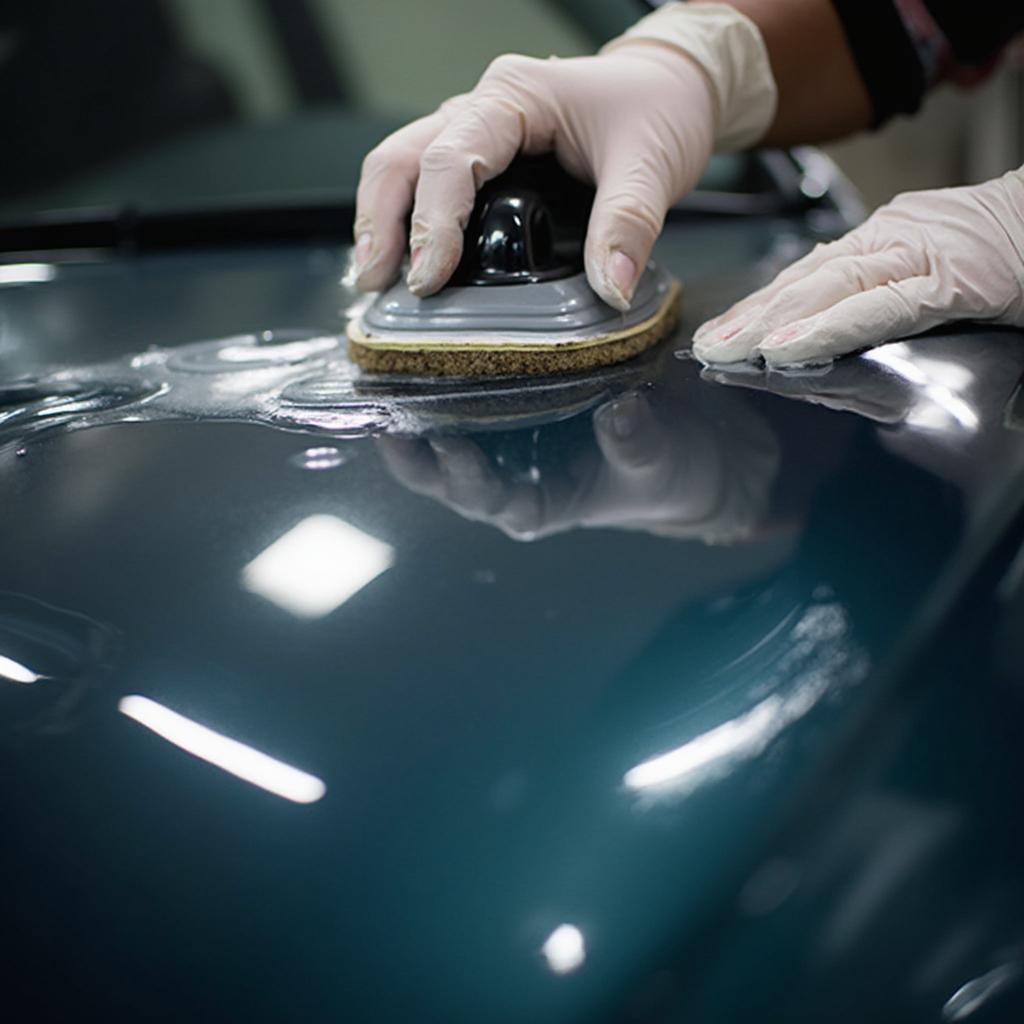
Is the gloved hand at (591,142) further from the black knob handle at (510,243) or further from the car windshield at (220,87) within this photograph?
the car windshield at (220,87)

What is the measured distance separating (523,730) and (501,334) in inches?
18.3

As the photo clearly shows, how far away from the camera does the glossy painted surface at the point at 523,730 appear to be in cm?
40

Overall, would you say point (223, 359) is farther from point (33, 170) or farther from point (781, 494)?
point (33, 170)

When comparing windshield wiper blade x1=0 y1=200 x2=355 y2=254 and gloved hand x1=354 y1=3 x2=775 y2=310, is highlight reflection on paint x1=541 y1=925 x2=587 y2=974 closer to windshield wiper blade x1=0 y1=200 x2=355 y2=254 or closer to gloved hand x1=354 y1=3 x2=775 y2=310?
gloved hand x1=354 y1=3 x2=775 y2=310

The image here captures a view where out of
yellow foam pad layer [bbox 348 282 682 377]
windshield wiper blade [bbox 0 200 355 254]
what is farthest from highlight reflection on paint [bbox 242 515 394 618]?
windshield wiper blade [bbox 0 200 355 254]

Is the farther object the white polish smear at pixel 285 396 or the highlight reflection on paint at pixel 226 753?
the white polish smear at pixel 285 396

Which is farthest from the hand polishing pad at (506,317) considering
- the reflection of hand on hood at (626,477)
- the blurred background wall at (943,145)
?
the blurred background wall at (943,145)

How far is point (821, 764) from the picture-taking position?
1.44ft

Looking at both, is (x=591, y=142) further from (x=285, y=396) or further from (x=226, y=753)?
(x=226, y=753)

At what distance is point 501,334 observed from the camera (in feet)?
2.80

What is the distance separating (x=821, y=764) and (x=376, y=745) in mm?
183

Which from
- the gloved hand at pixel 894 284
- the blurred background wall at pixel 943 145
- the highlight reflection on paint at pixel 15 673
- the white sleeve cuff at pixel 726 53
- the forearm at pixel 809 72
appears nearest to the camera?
the highlight reflection on paint at pixel 15 673

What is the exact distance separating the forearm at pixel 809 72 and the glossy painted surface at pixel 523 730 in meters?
0.87

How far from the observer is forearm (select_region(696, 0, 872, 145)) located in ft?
4.47
